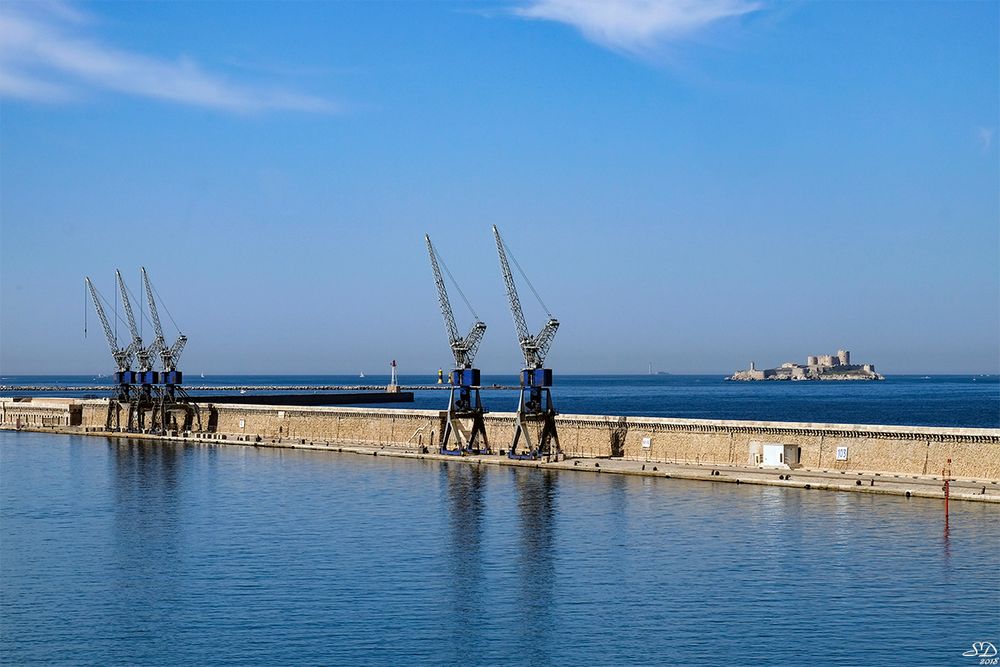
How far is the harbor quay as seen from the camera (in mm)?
76875

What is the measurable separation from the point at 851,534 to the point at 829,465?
25.6m

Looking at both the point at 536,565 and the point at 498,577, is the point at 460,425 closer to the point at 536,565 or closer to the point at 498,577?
the point at 536,565

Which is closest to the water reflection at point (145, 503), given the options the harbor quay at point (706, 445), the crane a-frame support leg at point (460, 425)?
the harbor quay at point (706, 445)

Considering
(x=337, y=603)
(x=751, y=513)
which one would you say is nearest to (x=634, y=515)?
(x=751, y=513)

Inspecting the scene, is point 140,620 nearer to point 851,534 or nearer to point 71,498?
point 851,534

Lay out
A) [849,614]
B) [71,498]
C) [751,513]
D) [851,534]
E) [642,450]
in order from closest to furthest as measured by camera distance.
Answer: [849,614]
[851,534]
[751,513]
[71,498]
[642,450]

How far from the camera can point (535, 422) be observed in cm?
10488

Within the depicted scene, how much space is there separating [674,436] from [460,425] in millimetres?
22972

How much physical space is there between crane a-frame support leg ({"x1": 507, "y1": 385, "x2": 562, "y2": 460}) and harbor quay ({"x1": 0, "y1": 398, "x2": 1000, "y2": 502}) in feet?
5.00

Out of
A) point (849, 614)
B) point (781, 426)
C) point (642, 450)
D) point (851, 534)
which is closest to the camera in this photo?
point (849, 614)

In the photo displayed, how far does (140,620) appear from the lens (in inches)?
1797

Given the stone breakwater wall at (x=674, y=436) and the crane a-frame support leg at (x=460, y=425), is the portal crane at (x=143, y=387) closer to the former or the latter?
the stone breakwater wall at (x=674, y=436)

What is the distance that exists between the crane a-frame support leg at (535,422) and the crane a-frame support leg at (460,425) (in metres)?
5.06

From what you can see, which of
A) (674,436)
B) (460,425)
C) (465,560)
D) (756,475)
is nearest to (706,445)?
(674,436)
